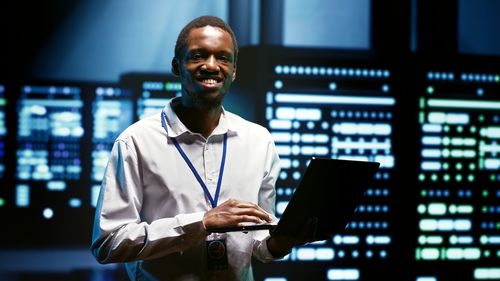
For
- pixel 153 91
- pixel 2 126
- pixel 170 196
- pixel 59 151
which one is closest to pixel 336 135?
pixel 153 91

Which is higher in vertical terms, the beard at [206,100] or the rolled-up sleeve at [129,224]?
the beard at [206,100]

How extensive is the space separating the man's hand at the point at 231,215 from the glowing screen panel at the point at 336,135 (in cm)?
164

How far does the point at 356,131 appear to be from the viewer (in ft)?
10.6

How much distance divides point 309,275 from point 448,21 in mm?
1362

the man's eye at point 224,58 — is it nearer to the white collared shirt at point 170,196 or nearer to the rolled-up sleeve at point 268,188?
the white collared shirt at point 170,196

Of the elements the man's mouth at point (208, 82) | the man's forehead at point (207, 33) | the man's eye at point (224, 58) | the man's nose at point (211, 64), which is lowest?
the man's mouth at point (208, 82)

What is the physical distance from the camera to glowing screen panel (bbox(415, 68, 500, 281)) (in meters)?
3.30

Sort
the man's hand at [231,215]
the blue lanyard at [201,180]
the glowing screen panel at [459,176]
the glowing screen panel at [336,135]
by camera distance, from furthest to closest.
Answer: the glowing screen panel at [459,176] → the glowing screen panel at [336,135] → the blue lanyard at [201,180] → the man's hand at [231,215]

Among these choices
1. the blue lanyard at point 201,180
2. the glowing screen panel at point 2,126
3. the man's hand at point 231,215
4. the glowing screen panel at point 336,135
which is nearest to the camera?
the man's hand at point 231,215

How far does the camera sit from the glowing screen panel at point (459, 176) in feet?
10.8

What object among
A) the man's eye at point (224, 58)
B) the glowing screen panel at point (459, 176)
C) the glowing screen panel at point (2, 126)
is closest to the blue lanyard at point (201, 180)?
the man's eye at point (224, 58)

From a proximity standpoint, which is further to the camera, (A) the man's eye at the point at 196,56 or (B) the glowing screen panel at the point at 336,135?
(B) the glowing screen panel at the point at 336,135

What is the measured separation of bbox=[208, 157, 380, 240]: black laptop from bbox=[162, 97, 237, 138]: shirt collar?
265 mm

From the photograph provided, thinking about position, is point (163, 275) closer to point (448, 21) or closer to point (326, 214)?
point (326, 214)
